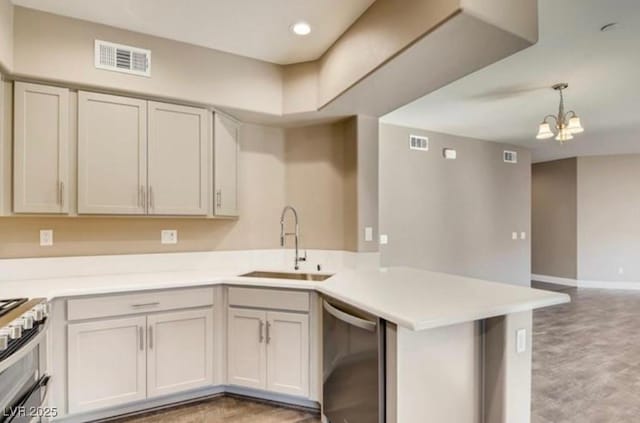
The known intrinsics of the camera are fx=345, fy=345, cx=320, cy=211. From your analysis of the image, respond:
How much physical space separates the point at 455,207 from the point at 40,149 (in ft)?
15.9

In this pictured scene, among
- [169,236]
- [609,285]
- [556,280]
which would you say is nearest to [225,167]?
[169,236]

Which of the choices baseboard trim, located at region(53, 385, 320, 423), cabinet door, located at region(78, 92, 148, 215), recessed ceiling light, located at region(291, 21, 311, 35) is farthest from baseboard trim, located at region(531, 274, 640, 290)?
cabinet door, located at region(78, 92, 148, 215)

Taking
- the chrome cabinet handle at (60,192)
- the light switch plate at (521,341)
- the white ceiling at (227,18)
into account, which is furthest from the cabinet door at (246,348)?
the white ceiling at (227,18)

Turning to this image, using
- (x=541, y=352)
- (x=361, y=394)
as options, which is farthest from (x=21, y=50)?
(x=541, y=352)

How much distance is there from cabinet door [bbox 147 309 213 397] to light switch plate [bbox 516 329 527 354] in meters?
1.94

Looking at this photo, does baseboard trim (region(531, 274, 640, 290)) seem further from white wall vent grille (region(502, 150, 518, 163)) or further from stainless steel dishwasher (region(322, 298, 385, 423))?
stainless steel dishwasher (region(322, 298, 385, 423))

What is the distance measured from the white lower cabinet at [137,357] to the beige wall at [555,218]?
7625 mm

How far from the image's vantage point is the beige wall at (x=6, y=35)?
2.07 meters

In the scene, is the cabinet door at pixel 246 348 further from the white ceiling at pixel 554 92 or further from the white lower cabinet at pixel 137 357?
the white ceiling at pixel 554 92

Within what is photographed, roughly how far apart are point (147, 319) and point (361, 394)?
1.49 metres

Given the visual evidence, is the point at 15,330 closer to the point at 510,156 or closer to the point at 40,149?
the point at 40,149

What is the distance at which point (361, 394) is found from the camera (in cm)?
176

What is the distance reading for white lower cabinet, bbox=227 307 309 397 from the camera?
239 centimetres

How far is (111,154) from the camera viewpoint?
8.14 feet
